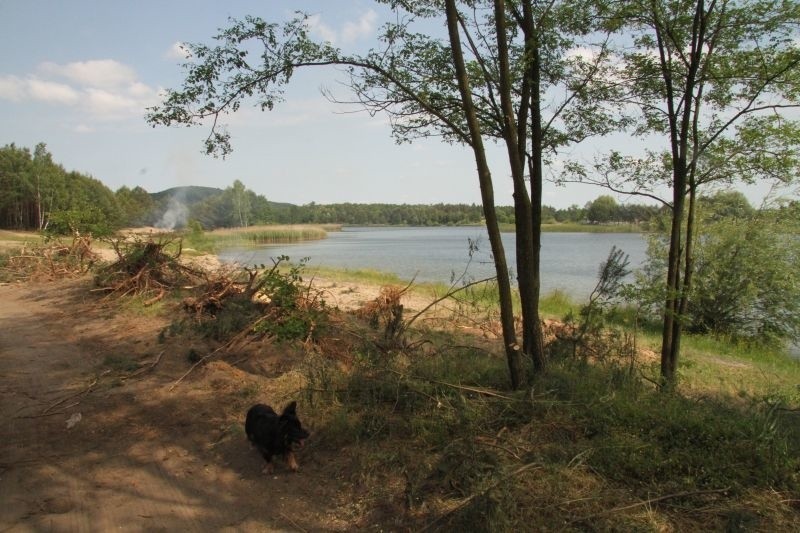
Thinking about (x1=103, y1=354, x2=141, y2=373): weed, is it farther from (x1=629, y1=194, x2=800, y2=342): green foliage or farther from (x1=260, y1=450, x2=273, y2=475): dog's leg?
(x1=629, y1=194, x2=800, y2=342): green foliage

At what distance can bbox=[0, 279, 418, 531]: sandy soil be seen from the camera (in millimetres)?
3818

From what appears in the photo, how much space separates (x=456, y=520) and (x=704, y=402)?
3.87 m

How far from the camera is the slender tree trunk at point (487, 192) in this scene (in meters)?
5.25

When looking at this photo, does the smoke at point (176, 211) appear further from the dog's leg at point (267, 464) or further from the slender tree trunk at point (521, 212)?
the dog's leg at point (267, 464)

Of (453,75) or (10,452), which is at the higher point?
(453,75)

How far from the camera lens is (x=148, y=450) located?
4930 mm

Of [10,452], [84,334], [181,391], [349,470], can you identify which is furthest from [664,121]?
[84,334]

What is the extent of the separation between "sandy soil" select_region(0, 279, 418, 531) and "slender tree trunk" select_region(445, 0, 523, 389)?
208 centimetres

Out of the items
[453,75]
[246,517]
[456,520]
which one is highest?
[453,75]

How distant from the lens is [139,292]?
11758 millimetres

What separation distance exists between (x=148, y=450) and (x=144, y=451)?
0.04m

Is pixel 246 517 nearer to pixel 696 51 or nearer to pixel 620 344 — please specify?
pixel 620 344

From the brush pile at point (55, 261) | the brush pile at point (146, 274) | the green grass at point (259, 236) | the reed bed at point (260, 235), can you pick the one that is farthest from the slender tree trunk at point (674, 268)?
the reed bed at point (260, 235)

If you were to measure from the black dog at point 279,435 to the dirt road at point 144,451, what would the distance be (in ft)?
0.49
